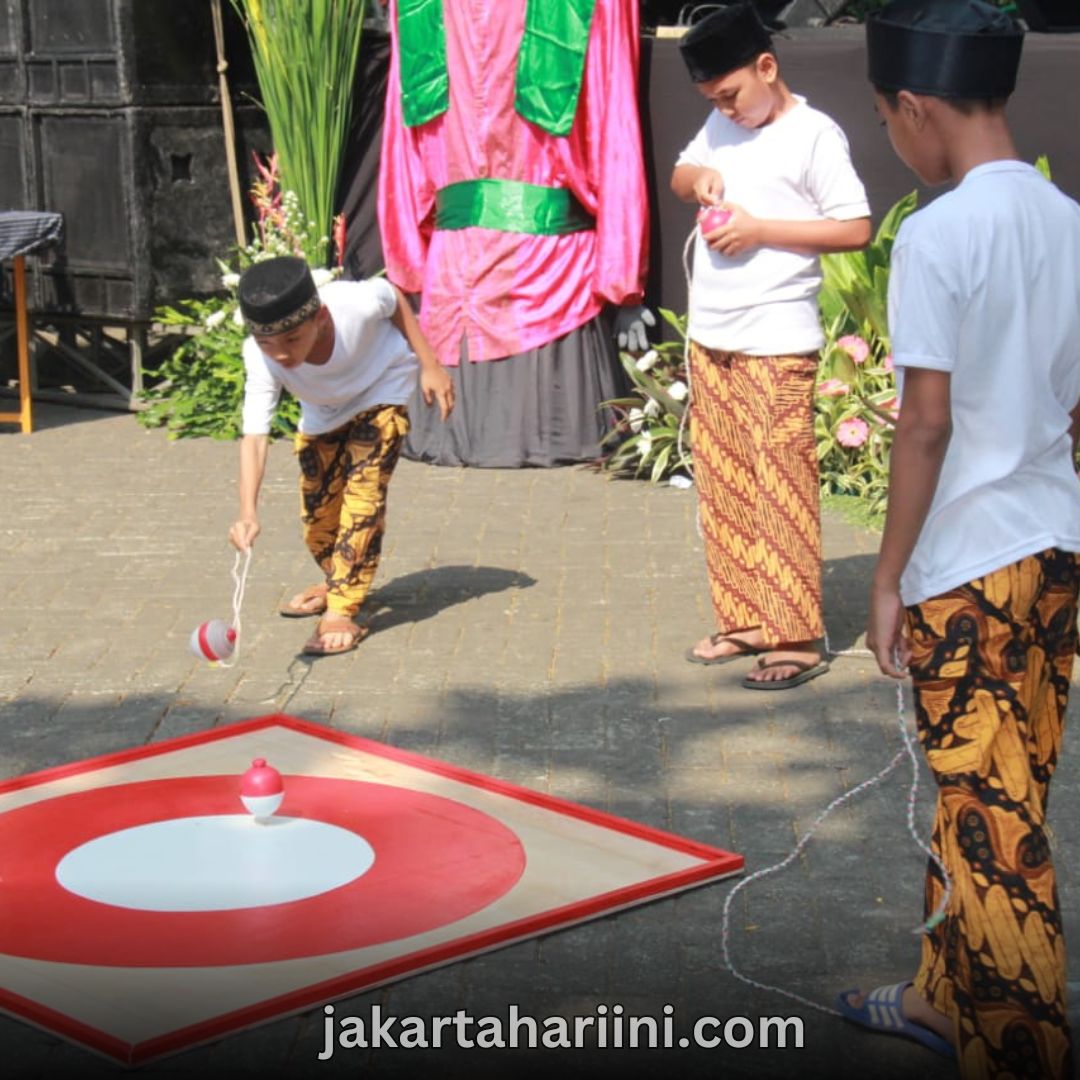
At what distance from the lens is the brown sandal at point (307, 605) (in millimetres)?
6883

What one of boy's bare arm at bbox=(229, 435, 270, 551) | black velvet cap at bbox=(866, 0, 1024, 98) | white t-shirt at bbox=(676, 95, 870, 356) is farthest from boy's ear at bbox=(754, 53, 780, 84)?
black velvet cap at bbox=(866, 0, 1024, 98)

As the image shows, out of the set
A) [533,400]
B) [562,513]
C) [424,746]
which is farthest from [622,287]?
[424,746]

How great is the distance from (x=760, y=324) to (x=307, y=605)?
1.98m

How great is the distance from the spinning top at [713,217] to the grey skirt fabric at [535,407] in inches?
144

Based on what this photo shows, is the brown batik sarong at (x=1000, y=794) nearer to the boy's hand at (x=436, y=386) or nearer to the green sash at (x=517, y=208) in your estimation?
the boy's hand at (x=436, y=386)

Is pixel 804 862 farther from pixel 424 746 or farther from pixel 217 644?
pixel 217 644

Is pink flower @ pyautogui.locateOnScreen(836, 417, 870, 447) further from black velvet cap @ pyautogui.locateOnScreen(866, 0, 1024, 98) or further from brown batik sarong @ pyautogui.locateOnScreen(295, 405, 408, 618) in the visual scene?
black velvet cap @ pyautogui.locateOnScreen(866, 0, 1024, 98)

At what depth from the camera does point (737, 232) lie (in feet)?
19.1

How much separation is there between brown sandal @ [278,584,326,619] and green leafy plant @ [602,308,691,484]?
2.56 meters

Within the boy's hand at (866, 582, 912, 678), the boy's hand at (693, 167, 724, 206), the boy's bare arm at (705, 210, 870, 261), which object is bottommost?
the boy's hand at (866, 582, 912, 678)

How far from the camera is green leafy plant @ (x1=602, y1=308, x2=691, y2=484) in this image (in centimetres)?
917

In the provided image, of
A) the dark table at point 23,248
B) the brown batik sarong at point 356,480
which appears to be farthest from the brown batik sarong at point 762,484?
the dark table at point 23,248

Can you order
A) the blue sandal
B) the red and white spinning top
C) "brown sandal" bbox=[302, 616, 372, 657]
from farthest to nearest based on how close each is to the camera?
"brown sandal" bbox=[302, 616, 372, 657]
the red and white spinning top
the blue sandal

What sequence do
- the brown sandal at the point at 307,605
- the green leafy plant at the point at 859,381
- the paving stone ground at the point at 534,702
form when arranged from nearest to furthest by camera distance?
the paving stone ground at the point at 534,702, the brown sandal at the point at 307,605, the green leafy plant at the point at 859,381
